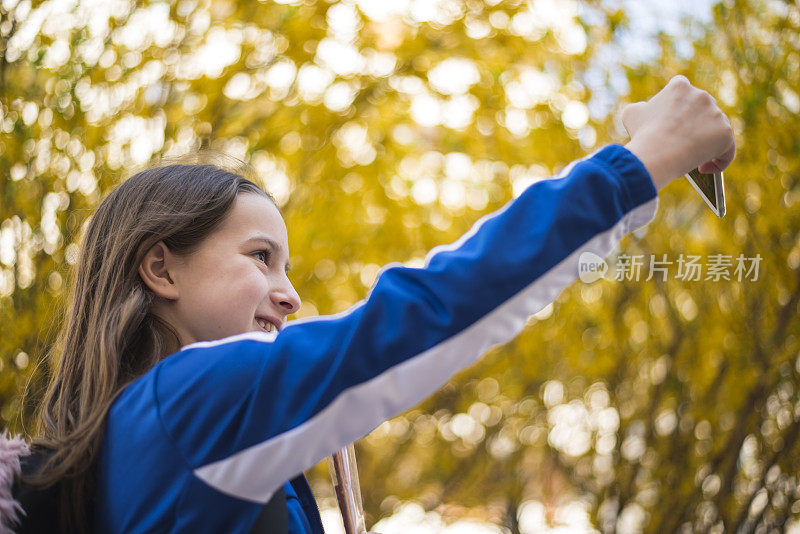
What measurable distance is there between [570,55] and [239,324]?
300cm

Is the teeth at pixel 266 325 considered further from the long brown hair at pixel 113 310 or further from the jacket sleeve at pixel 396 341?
the jacket sleeve at pixel 396 341

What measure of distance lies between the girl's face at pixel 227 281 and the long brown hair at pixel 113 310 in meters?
0.02

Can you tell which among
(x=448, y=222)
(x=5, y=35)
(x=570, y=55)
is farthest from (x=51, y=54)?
(x=448, y=222)

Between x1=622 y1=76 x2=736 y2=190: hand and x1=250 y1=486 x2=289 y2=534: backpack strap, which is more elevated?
x1=622 y1=76 x2=736 y2=190: hand

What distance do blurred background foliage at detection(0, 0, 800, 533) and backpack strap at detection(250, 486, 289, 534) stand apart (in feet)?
3.22

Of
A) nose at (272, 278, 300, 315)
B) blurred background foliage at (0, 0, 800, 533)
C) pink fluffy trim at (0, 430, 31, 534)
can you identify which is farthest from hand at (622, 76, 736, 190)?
blurred background foliage at (0, 0, 800, 533)

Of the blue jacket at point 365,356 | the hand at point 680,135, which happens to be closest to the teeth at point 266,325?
the blue jacket at point 365,356

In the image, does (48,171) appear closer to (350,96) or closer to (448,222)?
(350,96)

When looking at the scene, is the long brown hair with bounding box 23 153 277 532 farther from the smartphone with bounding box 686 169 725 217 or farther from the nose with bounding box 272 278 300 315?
the smartphone with bounding box 686 169 725 217

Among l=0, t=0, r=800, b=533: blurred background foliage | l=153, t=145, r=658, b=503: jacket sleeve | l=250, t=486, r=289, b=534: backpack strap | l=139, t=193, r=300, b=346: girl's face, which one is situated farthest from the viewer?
l=0, t=0, r=800, b=533: blurred background foliage

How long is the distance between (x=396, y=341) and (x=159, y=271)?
51 cm

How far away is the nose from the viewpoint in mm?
1193

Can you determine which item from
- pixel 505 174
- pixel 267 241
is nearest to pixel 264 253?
pixel 267 241

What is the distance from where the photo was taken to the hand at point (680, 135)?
93cm
